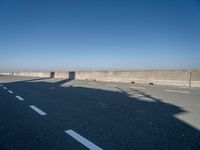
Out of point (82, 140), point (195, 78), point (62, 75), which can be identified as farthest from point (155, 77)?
point (62, 75)

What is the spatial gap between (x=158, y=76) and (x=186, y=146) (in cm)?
1613

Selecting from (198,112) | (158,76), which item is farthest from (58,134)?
(158,76)

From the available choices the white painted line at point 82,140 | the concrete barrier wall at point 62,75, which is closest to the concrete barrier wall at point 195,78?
the white painted line at point 82,140

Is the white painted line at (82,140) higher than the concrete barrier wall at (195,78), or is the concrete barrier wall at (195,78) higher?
the concrete barrier wall at (195,78)

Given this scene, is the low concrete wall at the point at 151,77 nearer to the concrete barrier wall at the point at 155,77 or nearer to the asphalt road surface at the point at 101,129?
the concrete barrier wall at the point at 155,77

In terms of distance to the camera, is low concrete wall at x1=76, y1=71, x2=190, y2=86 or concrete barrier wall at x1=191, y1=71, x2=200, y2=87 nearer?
concrete barrier wall at x1=191, y1=71, x2=200, y2=87

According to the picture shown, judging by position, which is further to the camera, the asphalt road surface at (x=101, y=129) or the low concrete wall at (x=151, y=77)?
the low concrete wall at (x=151, y=77)

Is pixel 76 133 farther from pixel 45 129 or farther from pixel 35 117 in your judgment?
pixel 35 117

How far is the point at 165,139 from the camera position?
4.46m

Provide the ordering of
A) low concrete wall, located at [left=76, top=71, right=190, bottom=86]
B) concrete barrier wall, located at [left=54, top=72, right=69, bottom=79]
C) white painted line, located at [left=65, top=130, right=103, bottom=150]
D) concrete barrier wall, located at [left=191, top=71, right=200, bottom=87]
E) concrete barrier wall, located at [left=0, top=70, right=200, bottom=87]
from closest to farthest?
white painted line, located at [left=65, top=130, right=103, bottom=150], concrete barrier wall, located at [left=191, top=71, right=200, bottom=87], concrete barrier wall, located at [left=0, top=70, right=200, bottom=87], low concrete wall, located at [left=76, top=71, right=190, bottom=86], concrete barrier wall, located at [left=54, top=72, right=69, bottom=79]

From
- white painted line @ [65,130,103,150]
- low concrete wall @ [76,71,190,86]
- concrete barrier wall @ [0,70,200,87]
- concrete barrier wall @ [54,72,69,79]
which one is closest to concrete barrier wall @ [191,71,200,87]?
concrete barrier wall @ [0,70,200,87]

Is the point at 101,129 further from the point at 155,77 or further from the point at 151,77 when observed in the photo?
the point at 151,77

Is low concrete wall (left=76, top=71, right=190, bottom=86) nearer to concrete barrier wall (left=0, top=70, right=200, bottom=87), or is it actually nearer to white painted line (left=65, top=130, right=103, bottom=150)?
concrete barrier wall (left=0, top=70, right=200, bottom=87)

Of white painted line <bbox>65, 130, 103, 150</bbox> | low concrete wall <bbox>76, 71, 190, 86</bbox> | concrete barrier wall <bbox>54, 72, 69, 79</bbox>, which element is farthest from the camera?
concrete barrier wall <bbox>54, 72, 69, 79</bbox>
